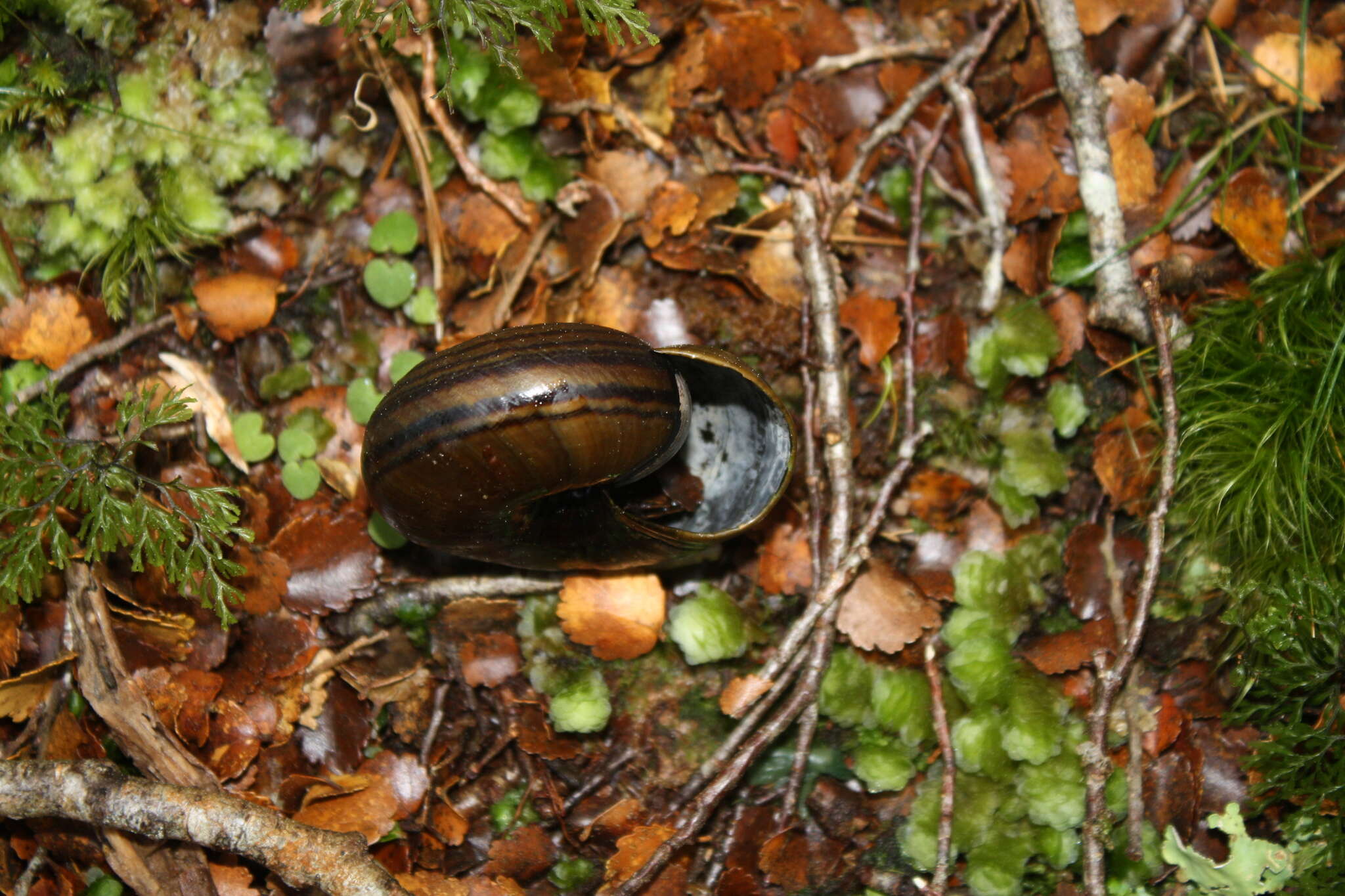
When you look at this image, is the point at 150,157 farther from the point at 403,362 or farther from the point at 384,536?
the point at 384,536

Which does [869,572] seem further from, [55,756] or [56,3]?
[56,3]

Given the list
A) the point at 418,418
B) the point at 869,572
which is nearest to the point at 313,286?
the point at 418,418

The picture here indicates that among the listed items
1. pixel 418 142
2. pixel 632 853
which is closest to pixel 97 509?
pixel 418 142

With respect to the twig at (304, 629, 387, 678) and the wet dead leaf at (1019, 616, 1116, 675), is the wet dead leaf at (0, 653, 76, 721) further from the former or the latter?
the wet dead leaf at (1019, 616, 1116, 675)

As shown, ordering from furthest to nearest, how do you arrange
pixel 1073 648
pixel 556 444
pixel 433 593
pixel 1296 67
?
1. pixel 1296 67
2. pixel 433 593
3. pixel 1073 648
4. pixel 556 444

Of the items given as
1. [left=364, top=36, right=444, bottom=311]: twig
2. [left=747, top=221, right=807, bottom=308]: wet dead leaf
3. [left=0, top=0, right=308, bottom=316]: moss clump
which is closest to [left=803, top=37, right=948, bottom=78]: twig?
[left=747, top=221, right=807, bottom=308]: wet dead leaf

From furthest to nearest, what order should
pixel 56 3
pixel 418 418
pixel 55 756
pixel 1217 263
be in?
pixel 1217 263 → pixel 56 3 → pixel 55 756 → pixel 418 418
